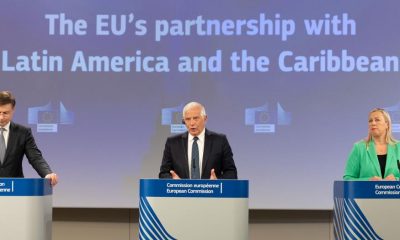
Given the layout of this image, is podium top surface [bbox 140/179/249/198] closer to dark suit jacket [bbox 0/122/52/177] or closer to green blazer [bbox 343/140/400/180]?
dark suit jacket [bbox 0/122/52/177]

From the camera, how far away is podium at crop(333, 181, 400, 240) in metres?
4.20

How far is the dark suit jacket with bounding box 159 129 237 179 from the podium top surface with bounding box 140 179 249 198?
0.76 meters

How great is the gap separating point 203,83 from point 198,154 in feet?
5.60

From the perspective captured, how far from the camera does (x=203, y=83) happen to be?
266 inches

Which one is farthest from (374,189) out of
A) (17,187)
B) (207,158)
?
(17,187)

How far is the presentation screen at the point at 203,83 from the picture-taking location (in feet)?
22.0

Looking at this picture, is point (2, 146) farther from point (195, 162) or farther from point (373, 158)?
point (373, 158)

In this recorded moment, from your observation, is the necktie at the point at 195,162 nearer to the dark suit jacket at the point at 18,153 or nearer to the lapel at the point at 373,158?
the dark suit jacket at the point at 18,153

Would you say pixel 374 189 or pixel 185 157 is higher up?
pixel 185 157

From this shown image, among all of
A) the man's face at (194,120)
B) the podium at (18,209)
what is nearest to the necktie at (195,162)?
the man's face at (194,120)

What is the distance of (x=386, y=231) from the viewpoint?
4.20 metres

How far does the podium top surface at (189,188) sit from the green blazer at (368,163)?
117 cm

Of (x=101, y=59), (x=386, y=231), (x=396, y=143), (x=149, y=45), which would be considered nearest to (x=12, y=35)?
(x=101, y=59)

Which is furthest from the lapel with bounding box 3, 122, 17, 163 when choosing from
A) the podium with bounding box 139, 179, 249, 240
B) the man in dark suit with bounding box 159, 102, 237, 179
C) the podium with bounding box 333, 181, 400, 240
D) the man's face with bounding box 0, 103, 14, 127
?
the podium with bounding box 333, 181, 400, 240
